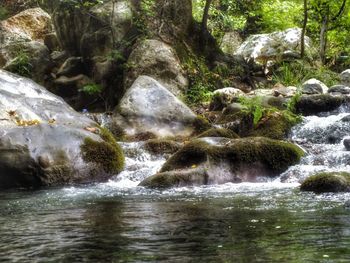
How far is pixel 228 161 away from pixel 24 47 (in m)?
9.78

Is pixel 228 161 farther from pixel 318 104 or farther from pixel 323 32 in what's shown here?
pixel 323 32

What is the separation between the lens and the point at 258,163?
8.20m

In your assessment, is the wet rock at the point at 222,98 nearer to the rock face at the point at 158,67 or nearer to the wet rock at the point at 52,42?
the rock face at the point at 158,67

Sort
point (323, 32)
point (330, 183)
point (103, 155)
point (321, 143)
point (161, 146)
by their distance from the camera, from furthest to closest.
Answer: point (323, 32) < point (321, 143) < point (161, 146) < point (103, 155) < point (330, 183)

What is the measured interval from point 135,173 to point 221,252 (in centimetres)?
561

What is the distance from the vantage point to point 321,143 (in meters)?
10.7

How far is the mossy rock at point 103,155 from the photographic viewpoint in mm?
8859

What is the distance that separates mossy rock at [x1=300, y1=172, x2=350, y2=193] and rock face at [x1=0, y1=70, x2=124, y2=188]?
12.3ft

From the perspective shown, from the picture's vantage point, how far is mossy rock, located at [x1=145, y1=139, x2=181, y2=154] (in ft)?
32.7

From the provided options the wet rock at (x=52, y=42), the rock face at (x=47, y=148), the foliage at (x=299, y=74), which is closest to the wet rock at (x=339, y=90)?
the foliage at (x=299, y=74)

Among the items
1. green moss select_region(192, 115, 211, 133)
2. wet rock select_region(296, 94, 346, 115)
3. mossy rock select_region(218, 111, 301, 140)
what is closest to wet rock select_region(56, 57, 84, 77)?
green moss select_region(192, 115, 211, 133)

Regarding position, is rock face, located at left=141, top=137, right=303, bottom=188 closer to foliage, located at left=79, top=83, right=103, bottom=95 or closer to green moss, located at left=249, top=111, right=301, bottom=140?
green moss, located at left=249, top=111, right=301, bottom=140

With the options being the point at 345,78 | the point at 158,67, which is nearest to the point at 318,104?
the point at 345,78

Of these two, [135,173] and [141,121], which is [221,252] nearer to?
[135,173]
